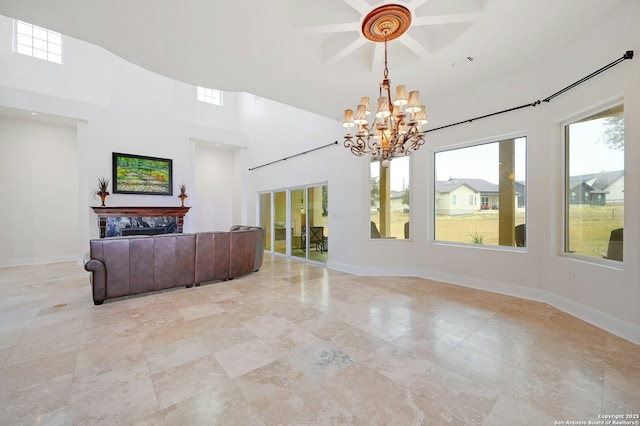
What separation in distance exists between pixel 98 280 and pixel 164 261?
80 cm

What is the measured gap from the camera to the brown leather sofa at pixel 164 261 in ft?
11.8

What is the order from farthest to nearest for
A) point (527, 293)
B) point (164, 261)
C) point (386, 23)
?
point (164, 261) < point (527, 293) < point (386, 23)

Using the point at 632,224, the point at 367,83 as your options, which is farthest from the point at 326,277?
the point at 632,224

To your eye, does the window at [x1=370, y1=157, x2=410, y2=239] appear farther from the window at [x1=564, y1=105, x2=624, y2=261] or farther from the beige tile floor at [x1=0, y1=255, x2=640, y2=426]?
the window at [x1=564, y1=105, x2=624, y2=261]

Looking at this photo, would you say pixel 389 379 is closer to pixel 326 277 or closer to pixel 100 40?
pixel 326 277

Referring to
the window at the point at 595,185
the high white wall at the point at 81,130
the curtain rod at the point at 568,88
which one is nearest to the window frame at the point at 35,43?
the high white wall at the point at 81,130

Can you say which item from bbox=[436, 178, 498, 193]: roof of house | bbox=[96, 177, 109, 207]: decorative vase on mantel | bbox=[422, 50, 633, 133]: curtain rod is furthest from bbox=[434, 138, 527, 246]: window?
bbox=[96, 177, 109, 207]: decorative vase on mantel

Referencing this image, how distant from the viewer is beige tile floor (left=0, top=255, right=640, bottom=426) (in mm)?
1654

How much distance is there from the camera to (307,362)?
86.0 inches

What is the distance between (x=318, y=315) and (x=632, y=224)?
11.2 feet

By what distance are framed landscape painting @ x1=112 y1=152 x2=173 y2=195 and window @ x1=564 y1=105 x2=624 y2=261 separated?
865cm

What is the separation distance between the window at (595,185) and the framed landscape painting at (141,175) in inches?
341

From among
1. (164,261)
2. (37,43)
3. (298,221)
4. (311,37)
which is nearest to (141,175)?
(37,43)

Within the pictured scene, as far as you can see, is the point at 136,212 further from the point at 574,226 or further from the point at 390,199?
the point at 574,226
